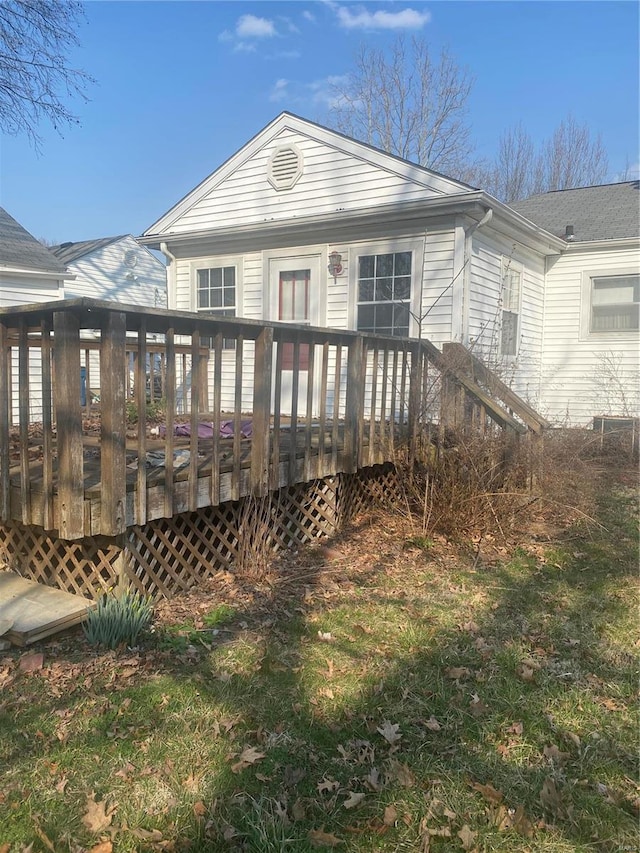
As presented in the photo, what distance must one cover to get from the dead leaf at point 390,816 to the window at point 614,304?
408 inches

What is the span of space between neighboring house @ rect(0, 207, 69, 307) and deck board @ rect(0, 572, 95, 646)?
367 inches

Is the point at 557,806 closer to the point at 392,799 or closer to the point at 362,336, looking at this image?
the point at 392,799

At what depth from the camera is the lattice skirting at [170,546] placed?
11.7 ft

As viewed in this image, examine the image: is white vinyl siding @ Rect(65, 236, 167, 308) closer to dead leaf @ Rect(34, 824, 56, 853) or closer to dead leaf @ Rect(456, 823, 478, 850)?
dead leaf @ Rect(34, 824, 56, 853)

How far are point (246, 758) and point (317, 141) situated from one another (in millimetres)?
8539

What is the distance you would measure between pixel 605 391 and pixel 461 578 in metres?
7.83

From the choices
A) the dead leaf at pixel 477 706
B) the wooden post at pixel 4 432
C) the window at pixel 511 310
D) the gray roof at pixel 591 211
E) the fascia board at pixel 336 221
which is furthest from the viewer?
the gray roof at pixel 591 211

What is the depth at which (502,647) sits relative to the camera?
10.6ft

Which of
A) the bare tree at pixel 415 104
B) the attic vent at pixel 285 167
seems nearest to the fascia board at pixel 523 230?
the attic vent at pixel 285 167

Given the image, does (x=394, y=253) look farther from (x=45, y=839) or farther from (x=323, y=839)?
(x=45, y=839)

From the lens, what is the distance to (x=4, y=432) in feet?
11.6

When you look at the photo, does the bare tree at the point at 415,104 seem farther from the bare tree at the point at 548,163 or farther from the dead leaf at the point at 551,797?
the dead leaf at the point at 551,797

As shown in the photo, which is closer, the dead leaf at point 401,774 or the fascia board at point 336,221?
the dead leaf at point 401,774

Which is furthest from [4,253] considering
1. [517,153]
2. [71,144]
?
[517,153]
